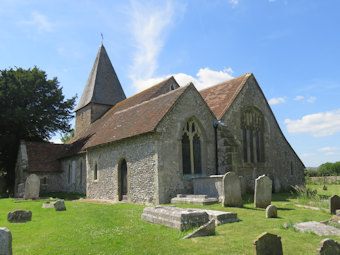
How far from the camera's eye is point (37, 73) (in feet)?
92.3

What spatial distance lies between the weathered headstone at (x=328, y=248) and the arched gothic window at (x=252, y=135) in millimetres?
13462

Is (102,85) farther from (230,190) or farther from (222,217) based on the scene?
(222,217)

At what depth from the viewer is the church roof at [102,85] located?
1201 inches

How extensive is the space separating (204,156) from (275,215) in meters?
6.96

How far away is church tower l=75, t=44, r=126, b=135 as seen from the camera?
3011cm

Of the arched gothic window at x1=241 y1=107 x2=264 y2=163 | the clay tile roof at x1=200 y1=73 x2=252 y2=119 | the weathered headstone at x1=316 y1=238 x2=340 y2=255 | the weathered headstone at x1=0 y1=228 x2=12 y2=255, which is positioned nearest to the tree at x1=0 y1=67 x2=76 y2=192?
the clay tile roof at x1=200 y1=73 x2=252 y2=119

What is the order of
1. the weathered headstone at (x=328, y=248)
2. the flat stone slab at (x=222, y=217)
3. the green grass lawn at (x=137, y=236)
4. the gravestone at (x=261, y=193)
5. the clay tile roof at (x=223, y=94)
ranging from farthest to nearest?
the clay tile roof at (x=223, y=94)
the gravestone at (x=261, y=193)
the flat stone slab at (x=222, y=217)
the green grass lawn at (x=137, y=236)
the weathered headstone at (x=328, y=248)

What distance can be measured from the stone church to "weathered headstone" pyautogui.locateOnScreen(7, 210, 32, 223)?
5.62m

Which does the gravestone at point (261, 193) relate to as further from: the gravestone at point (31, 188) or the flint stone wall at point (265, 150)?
the gravestone at point (31, 188)

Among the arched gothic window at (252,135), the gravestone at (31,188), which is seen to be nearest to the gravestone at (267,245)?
the arched gothic window at (252,135)

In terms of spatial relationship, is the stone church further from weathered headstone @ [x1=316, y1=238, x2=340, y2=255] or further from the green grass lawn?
weathered headstone @ [x1=316, y1=238, x2=340, y2=255]

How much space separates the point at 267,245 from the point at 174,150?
9522 mm

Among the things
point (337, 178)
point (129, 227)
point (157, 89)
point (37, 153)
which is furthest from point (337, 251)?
point (337, 178)

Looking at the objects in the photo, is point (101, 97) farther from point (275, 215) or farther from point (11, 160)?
point (275, 215)
